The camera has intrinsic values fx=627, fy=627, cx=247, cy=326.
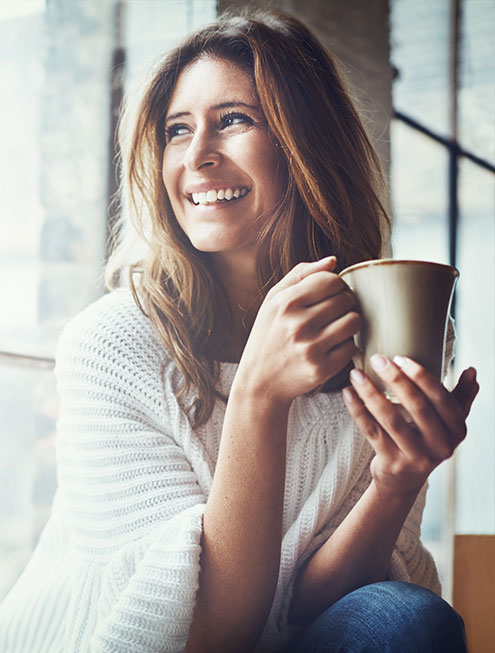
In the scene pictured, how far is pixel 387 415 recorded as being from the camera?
0.39 m

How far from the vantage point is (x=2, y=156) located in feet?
2.31

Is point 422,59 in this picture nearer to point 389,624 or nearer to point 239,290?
point 239,290

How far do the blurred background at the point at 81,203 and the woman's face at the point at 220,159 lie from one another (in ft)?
0.44

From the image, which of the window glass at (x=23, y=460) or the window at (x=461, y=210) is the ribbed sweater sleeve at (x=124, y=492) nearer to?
the window glass at (x=23, y=460)

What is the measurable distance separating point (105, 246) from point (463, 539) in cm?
53

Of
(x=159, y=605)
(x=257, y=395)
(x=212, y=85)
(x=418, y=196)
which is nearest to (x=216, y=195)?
(x=212, y=85)

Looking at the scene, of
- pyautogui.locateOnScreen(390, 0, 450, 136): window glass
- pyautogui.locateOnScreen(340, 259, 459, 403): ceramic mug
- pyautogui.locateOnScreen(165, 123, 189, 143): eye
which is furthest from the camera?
pyautogui.locateOnScreen(390, 0, 450, 136): window glass

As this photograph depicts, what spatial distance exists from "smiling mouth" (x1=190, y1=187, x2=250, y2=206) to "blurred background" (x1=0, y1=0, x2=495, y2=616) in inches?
8.4

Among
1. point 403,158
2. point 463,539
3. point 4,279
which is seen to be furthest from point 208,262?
point 403,158

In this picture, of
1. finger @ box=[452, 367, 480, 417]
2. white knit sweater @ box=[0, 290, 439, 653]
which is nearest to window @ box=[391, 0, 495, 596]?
white knit sweater @ box=[0, 290, 439, 653]

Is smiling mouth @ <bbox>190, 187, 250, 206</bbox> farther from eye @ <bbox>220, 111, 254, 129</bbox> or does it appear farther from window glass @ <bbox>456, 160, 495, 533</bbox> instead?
window glass @ <bbox>456, 160, 495, 533</bbox>

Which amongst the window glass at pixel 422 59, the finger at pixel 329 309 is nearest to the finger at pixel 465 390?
the finger at pixel 329 309

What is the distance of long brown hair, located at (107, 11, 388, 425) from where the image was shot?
570mm

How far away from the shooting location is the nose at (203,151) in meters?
0.56
